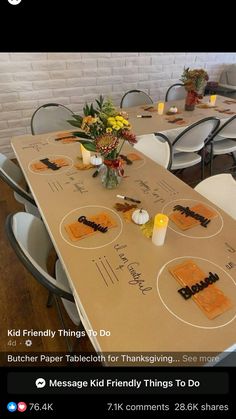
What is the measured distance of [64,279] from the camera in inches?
42.9

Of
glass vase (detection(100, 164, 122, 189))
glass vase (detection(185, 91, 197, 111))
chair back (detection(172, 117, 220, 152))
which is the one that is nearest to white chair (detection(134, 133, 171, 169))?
chair back (detection(172, 117, 220, 152))

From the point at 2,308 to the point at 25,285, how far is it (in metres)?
0.18

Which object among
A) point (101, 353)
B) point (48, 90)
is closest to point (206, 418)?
point (101, 353)

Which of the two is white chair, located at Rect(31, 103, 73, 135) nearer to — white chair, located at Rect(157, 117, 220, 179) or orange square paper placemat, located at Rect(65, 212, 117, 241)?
white chair, located at Rect(157, 117, 220, 179)

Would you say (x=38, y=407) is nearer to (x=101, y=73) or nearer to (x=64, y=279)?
(x=64, y=279)

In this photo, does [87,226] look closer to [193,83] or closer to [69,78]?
[193,83]

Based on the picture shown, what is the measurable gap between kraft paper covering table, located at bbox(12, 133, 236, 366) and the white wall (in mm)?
1762

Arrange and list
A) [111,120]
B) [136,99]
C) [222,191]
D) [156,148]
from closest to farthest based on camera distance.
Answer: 1. [111,120]
2. [222,191]
3. [156,148]
4. [136,99]

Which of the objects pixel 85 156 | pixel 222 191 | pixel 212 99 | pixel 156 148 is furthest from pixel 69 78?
pixel 222 191

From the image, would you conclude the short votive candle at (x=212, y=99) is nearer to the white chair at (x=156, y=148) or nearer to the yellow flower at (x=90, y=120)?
the white chair at (x=156, y=148)

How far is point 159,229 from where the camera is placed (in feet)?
2.93

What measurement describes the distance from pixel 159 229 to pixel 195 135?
1.38 m

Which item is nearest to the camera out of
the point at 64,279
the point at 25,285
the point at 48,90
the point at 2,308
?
the point at 64,279

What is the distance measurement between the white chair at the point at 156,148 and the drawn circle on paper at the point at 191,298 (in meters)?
0.90
